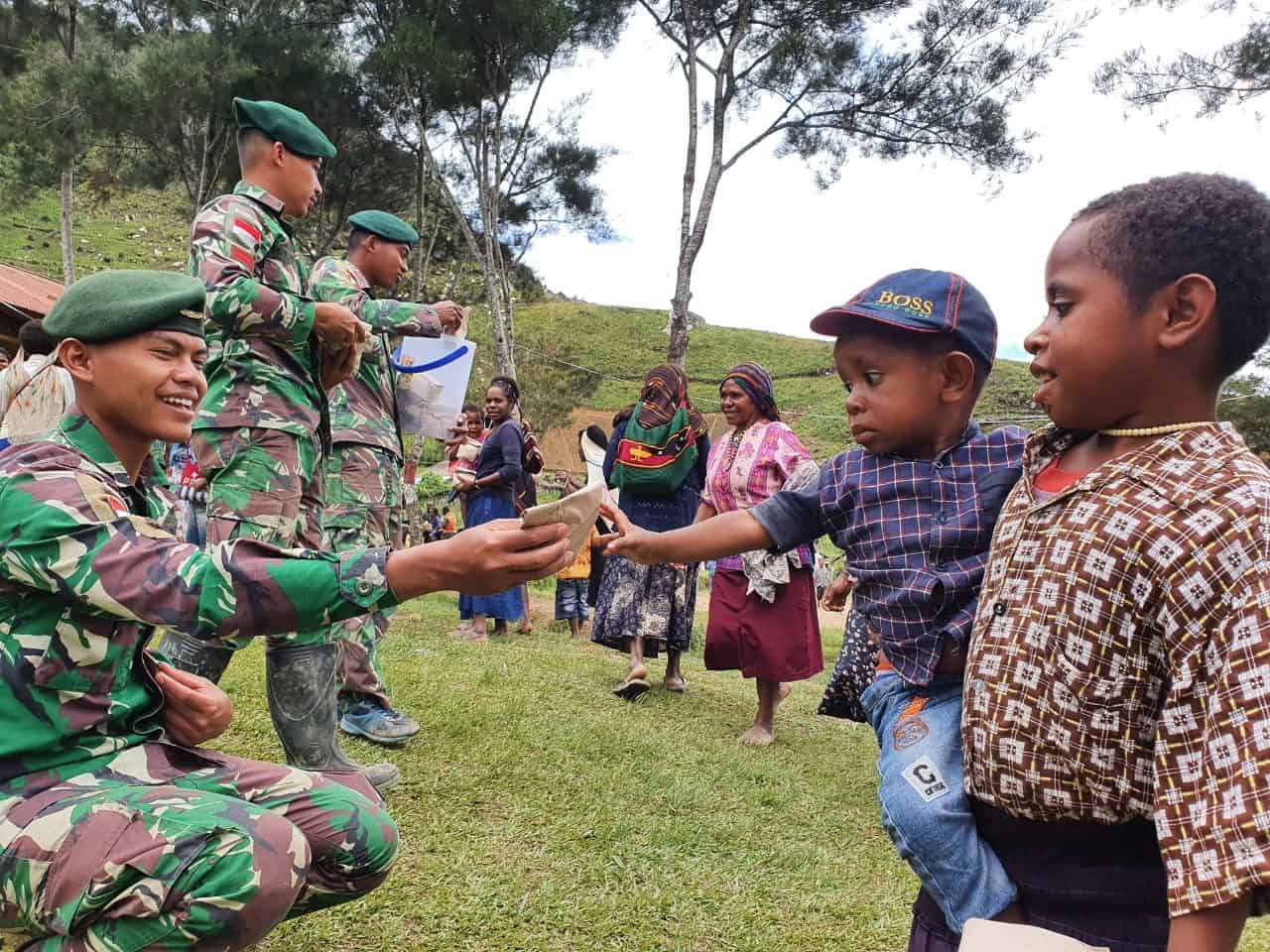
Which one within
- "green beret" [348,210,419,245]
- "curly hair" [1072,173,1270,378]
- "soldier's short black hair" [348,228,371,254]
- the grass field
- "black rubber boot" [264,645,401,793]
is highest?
"green beret" [348,210,419,245]

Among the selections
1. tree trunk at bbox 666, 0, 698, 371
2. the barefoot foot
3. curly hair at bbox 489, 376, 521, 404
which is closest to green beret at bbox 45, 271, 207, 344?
the barefoot foot

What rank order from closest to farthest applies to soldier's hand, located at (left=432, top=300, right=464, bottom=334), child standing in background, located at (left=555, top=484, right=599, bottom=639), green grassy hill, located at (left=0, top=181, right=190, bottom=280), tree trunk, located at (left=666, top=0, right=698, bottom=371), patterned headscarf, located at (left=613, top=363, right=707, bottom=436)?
soldier's hand, located at (left=432, top=300, right=464, bottom=334), patterned headscarf, located at (left=613, top=363, right=707, bottom=436), child standing in background, located at (left=555, top=484, right=599, bottom=639), tree trunk, located at (left=666, top=0, right=698, bottom=371), green grassy hill, located at (left=0, top=181, right=190, bottom=280)

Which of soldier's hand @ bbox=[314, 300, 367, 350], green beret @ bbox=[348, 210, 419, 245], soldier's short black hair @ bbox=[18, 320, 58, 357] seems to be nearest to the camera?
soldier's hand @ bbox=[314, 300, 367, 350]

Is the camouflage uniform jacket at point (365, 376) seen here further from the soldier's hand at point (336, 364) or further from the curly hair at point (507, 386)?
the curly hair at point (507, 386)

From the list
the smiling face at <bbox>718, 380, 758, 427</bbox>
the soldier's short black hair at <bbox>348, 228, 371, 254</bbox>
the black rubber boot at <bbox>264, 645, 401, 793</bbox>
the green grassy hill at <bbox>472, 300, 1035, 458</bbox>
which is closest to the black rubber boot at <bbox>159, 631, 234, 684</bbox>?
the black rubber boot at <bbox>264, 645, 401, 793</bbox>

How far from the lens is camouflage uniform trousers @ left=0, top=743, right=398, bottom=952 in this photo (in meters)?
1.43

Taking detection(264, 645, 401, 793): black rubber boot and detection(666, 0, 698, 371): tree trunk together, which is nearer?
detection(264, 645, 401, 793): black rubber boot

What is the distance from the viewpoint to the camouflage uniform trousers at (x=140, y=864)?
4.68 ft

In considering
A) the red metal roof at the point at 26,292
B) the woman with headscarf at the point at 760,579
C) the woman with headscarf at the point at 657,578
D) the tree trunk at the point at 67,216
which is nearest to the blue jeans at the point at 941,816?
the woman with headscarf at the point at 760,579

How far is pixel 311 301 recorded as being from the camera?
9.67 ft

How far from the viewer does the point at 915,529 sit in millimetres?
1725

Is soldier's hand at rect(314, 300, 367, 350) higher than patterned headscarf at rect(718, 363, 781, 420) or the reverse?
higher

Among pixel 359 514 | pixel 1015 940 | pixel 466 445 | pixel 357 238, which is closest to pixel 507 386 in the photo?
pixel 466 445

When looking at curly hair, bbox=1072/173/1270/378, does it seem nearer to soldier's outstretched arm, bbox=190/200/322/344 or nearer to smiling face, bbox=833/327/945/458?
smiling face, bbox=833/327/945/458
